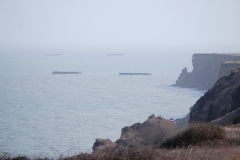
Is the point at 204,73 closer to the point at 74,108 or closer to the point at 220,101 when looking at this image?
the point at 74,108

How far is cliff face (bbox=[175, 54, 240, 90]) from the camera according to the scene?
7315cm

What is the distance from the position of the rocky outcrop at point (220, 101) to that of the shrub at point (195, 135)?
41.3ft

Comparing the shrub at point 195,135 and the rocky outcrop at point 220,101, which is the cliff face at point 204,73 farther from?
the shrub at point 195,135

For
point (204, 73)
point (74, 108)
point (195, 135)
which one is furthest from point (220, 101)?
point (204, 73)

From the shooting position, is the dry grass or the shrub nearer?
the dry grass

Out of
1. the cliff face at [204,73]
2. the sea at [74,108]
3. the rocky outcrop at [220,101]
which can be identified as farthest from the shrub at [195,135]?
the cliff face at [204,73]

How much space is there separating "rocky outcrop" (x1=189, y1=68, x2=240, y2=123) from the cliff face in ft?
140

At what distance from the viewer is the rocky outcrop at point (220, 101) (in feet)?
78.1

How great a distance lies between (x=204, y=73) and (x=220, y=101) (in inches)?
2105

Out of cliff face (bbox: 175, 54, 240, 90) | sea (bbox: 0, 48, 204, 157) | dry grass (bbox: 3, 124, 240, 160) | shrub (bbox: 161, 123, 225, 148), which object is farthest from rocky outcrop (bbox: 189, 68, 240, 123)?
cliff face (bbox: 175, 54, 240, 90)

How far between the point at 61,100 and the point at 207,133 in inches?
2224

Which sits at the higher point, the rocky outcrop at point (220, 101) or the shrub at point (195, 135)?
the shrub at point (195, 135)

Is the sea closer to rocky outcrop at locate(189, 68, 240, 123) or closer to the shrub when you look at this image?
rocky outcrop at locate(189, 68, 240, 123)

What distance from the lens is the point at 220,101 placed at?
25.6 meters
